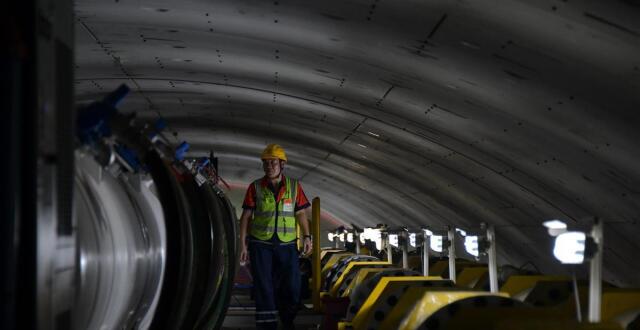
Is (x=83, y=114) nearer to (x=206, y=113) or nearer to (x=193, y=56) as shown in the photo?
(x=193, y=56)

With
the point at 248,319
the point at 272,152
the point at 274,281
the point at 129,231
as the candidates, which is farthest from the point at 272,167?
the point at 129,231

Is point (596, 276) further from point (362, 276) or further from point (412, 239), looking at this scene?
point (412, 239)

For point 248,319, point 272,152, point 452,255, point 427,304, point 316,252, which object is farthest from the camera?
point 316,252

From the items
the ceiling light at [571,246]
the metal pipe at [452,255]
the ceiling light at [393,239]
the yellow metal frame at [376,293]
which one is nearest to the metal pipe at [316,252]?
the ceiling light at [393,239]

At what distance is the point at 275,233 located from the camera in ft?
24.9

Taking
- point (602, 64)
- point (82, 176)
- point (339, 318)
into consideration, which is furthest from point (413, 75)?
point (82, 176)

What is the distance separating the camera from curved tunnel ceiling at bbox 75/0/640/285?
4.98 m

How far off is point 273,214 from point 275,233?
166 millimetres

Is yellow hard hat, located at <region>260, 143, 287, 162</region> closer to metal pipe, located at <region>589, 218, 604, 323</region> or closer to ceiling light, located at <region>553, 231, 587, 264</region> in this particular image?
ceiling light, located at <region>553, 231, 587, 264</region>

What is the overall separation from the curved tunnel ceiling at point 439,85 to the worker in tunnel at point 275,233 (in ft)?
3.27

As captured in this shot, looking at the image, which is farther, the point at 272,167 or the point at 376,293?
the point at 272,167

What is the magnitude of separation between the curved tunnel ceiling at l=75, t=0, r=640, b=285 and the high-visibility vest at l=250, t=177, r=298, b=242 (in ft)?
3.60

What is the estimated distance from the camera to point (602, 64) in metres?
4.77

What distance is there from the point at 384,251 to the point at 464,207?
216 cm
